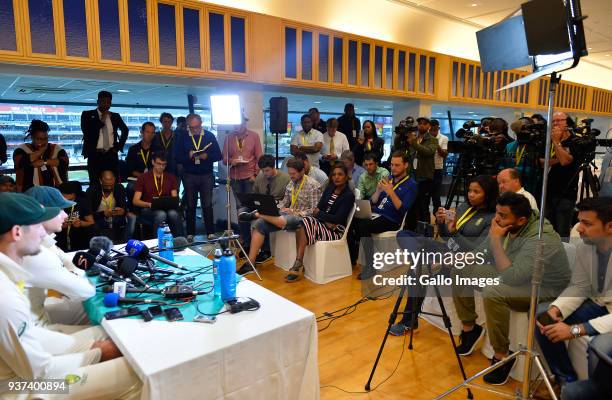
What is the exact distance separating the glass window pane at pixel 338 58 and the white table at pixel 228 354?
172 inches

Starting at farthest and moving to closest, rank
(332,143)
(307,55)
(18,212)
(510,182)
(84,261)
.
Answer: (332,143), (307,55), (510,182), (84,261), (18,212)

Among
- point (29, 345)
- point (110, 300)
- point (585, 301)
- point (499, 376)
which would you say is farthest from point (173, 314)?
point (585, 301)

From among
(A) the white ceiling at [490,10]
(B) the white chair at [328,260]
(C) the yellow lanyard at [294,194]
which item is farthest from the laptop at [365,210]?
(A) the white ceiling at [490,10]

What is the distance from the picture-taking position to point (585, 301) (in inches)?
80.0

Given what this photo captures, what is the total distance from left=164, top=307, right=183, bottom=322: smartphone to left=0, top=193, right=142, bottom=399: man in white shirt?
0.75 feet

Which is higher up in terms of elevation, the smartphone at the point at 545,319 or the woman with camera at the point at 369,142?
the woman with camera at the point at 369,142

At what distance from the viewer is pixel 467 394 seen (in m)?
2.11

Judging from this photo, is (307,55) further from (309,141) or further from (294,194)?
(294,194)

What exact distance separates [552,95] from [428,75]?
5.35 metres

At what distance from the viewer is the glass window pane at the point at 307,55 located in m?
5.19

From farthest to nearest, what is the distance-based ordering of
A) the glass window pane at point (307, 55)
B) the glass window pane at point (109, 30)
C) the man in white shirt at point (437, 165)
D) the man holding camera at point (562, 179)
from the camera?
the man in white shirt at point (437, 165)
the glass window pane at point (307, 55)
the glass window pane at point (109, 30)
the man holding camera at point (562, 179)

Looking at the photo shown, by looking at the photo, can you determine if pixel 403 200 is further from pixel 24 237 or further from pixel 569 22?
pixel 24 237

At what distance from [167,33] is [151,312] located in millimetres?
3449

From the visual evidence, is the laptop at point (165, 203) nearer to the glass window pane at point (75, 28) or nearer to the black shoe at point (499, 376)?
the glass window pane at point (75, 28)
